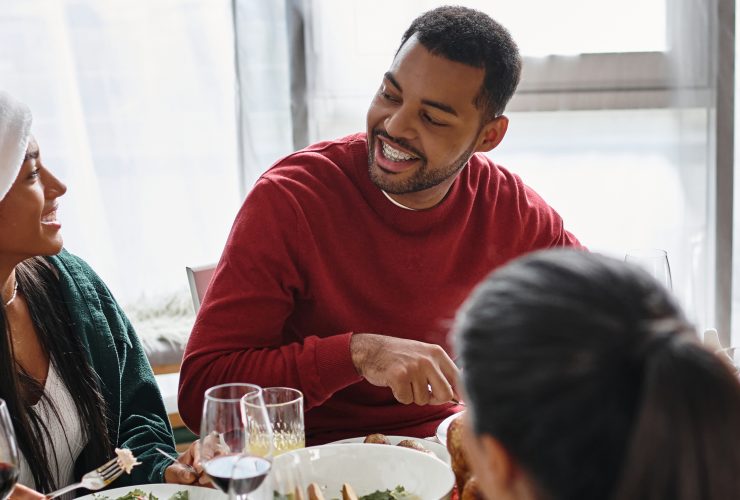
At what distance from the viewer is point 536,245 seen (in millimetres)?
1984

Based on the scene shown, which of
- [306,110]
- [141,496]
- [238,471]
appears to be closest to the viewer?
[238,471]

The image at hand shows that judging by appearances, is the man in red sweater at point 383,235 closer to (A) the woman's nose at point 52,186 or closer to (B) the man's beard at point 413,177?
(B) the man's beard at point 413,177

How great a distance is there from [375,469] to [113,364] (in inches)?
26.2

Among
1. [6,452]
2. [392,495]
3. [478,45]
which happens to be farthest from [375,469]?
[478,45]

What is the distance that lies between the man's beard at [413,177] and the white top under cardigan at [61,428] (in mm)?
691

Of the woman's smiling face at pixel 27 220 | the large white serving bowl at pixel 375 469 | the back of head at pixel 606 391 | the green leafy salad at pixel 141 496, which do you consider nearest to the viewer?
the back of head at pixel 606 391

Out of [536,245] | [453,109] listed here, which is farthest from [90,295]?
[536,245]

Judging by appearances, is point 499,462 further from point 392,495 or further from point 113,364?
point 113,364

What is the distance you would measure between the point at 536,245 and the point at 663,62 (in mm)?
1258

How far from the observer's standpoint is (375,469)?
1242 millimetres

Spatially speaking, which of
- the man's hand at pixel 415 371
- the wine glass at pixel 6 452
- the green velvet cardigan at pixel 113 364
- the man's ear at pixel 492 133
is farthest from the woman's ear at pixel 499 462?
the man's ear at pixel 492 133

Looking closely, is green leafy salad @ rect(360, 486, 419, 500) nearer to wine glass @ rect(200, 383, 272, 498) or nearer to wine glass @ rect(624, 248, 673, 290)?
wine glass @ rect(200, 383, 272, 498)

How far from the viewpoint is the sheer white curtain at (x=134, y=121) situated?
9.02 ft

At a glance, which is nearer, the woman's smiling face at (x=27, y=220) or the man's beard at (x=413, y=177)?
the woman's smiling face at (x=27, y=220)
